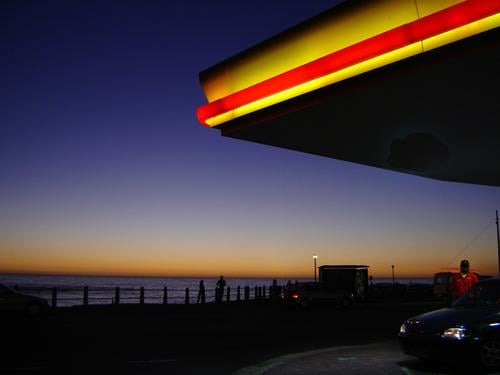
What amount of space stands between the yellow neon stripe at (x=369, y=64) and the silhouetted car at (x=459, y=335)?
3937 mm

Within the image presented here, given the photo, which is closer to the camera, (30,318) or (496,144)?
(496,144)

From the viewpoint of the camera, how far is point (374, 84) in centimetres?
774

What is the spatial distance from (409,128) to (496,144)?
2.09 meters

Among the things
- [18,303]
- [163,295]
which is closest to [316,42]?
[18,303]

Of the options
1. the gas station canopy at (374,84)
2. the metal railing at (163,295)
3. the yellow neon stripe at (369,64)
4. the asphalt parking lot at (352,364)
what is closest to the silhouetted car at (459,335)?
the asphalt parking lot at (352,364)

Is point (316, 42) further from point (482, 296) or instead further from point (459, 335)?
point (482, 296)

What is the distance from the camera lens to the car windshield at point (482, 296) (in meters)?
9.14

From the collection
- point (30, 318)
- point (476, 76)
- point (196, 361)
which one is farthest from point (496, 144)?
point (30, 318)

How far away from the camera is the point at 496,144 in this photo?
1095cm

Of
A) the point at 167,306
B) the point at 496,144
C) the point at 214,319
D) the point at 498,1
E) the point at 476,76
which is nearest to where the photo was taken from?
the point at 498,1

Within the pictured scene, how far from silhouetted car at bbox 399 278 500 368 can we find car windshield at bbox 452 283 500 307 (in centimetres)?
7

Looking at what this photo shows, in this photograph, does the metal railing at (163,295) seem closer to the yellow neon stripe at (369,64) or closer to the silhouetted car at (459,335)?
the yellow neon stripe at (369,64)

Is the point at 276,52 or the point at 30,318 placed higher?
the point at 276,52

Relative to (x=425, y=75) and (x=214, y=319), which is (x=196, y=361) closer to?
(x=425, y=75)
